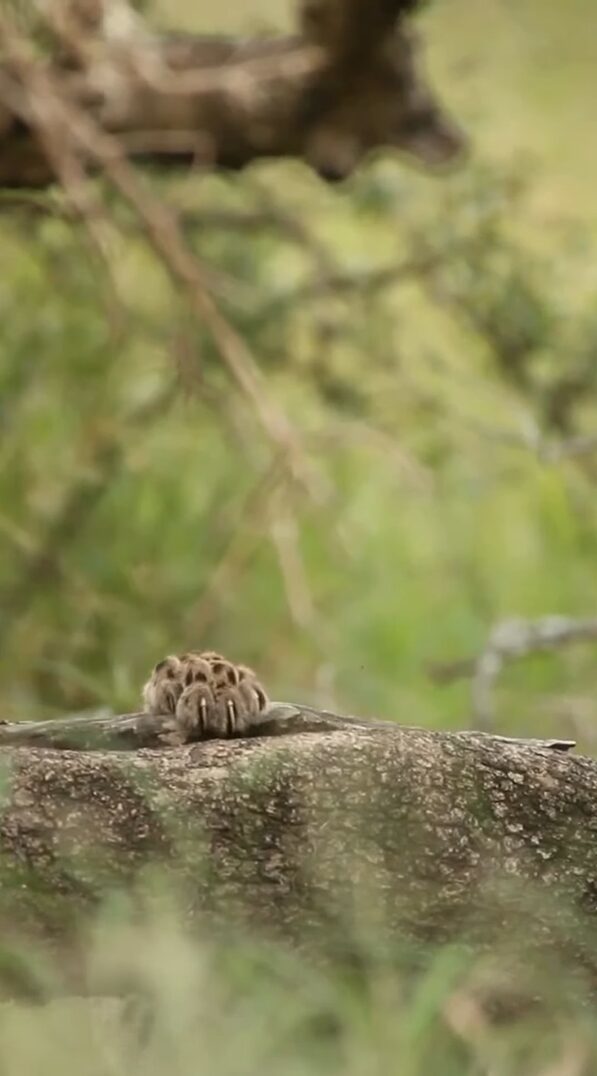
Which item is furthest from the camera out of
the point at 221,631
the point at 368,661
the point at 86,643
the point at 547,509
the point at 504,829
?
the point at 547,509

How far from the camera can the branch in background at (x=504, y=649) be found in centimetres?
362

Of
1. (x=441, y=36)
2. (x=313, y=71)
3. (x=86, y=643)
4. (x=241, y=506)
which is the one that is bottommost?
(x=86, y=643)

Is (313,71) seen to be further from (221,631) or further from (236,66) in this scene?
(221,631)

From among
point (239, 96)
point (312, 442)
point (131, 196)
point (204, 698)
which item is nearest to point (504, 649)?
point (312, 442)

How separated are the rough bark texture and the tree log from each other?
2259mm

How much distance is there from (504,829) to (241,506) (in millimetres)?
2518

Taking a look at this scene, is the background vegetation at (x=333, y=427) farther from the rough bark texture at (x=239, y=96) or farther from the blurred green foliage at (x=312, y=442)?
the rough bark texture at (x=239, y=96)

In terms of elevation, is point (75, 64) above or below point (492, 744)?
above

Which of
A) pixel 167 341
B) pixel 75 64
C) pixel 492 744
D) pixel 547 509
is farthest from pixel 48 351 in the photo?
pixel 492 744

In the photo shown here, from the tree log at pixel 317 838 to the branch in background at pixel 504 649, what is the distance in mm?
1824

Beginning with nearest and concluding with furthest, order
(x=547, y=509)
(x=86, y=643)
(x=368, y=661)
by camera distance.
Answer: (x=86, y=643)
(x=368, y=661)
(x=547, y=509)

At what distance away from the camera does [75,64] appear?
12.9ft

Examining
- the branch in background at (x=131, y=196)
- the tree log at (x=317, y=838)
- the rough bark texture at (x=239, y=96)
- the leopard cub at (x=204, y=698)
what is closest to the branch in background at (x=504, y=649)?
the branch in background at (x=131, y=196)

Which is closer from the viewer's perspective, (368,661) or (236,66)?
(236,66)
